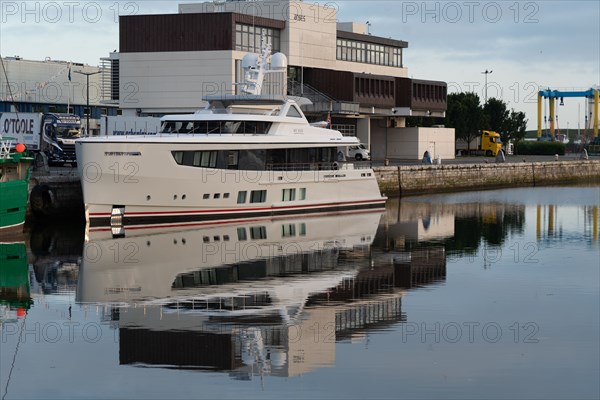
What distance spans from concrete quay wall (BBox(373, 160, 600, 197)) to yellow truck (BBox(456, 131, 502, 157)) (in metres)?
15.2

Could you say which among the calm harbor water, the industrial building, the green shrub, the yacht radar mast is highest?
the industrial building

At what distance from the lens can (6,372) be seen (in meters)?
16.7

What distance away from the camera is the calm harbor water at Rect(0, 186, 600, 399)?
53.8 ft

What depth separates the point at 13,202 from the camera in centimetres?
3453

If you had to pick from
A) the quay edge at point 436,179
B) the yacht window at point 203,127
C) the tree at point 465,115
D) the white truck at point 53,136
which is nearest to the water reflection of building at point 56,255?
the quay edge at point 436,179

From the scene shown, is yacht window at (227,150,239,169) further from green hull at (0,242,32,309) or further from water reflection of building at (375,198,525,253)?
green hull at (0,242,32,309)

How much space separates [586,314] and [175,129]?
20.4m

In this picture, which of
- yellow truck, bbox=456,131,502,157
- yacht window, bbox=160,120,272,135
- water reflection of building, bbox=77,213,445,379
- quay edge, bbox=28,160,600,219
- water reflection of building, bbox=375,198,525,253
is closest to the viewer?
water reflection of building, bbox=77,213,445,379

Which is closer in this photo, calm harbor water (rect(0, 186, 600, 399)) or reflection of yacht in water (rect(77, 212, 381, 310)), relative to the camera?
calm harbor water (rect(0, 186, 600, 399))

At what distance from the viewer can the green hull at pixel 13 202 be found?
3397 centimetres

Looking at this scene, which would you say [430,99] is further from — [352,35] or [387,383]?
[387,383]

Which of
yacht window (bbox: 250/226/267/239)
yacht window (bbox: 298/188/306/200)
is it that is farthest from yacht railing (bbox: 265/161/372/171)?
yacht window (bbox: 250/226/267/239)

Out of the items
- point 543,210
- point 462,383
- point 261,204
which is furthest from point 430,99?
point 462,383

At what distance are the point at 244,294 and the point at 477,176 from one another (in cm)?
4200
